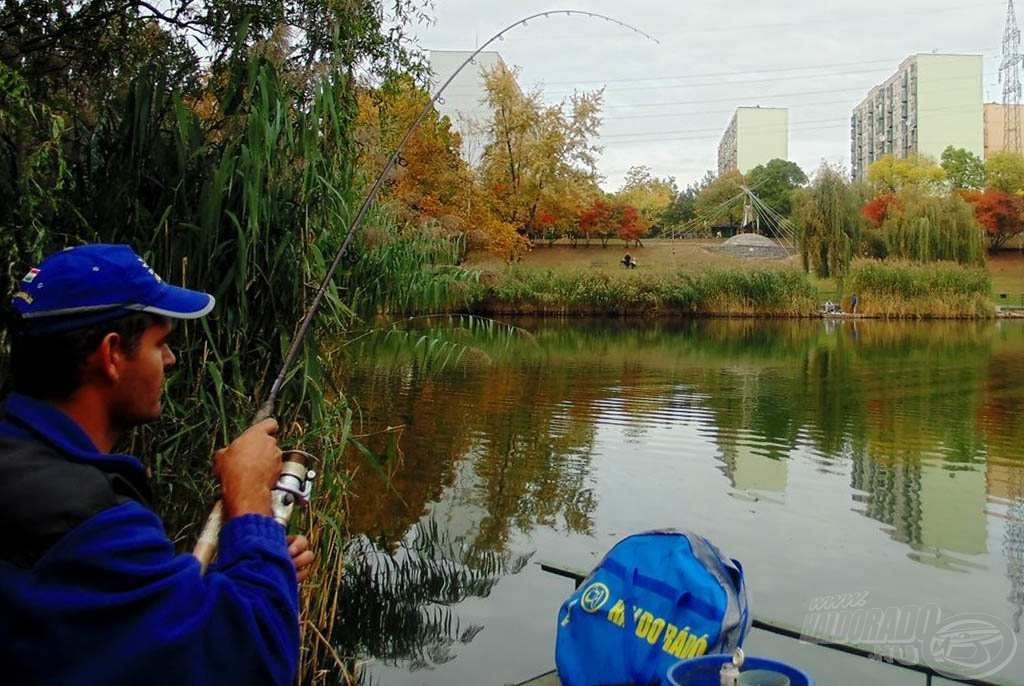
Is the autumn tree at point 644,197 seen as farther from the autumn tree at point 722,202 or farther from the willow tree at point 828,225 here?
the willow tree at point 828,225

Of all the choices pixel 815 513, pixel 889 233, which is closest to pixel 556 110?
pixel 889 233

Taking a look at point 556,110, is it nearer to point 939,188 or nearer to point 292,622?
point 939,188

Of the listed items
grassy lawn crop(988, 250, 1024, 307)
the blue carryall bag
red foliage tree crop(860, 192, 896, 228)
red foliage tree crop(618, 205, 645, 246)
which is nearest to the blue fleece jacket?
the blue carryall bag

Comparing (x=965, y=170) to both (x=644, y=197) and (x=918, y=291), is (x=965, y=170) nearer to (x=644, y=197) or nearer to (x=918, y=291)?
(x=644, y=197)

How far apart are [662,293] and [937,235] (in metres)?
11.7

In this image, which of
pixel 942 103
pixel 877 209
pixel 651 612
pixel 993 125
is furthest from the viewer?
pixel 993 125

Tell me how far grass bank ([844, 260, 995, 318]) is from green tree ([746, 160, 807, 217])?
40.3 meters

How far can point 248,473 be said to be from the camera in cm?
155

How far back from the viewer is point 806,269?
3950cm

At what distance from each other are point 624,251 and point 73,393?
55190mm

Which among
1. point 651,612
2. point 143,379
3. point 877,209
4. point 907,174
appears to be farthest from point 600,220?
point 143,379

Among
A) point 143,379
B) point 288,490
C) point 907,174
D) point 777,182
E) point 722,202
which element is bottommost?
point 288,490

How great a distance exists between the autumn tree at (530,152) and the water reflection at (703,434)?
81.3 ft

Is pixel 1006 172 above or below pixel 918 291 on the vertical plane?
above
